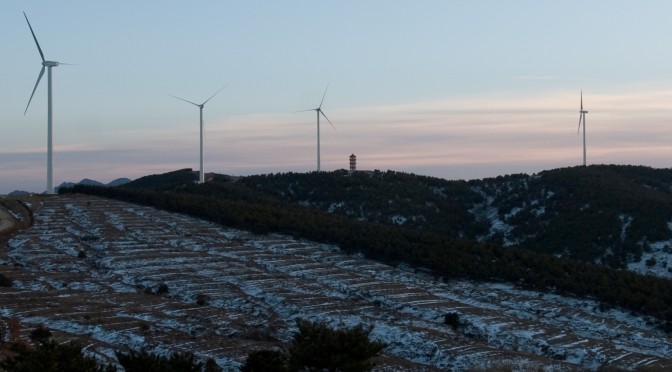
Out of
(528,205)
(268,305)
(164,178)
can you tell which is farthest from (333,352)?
(164,178)

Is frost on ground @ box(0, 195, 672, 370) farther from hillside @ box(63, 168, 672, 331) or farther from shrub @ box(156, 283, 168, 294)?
hillside @ box(63, 168, 672, 331)

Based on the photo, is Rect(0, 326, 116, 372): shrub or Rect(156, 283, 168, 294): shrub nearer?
Rect(0, 326, 116, 372): shrub

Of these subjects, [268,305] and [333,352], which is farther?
[268,305]

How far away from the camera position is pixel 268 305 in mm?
38500

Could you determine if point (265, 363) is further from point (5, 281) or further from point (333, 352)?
point (5, 281)

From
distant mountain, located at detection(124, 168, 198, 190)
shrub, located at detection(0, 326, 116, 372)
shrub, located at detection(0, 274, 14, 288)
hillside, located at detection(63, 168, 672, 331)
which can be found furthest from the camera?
distant mountain, located at detection(124, 168, 198, 190)

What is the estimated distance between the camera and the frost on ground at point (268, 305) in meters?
31.8

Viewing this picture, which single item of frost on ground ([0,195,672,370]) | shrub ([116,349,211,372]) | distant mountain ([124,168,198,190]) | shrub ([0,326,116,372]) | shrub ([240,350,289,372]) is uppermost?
distant mountain ([124,168,198,190])

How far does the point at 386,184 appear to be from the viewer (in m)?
85.6

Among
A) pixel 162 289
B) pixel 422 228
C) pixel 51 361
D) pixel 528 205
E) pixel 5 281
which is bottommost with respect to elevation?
pixel 162 289

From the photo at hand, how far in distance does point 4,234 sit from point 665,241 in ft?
137

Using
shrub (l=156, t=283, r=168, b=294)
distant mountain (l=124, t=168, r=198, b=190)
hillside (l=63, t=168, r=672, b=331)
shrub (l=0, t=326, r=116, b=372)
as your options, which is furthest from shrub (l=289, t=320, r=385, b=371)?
distant mountain (l=124, t=168, r=198, b=190)

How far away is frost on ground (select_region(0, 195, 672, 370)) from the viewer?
31.8 m

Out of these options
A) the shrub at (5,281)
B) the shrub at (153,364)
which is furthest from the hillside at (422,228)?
the shrub at (153,364)
